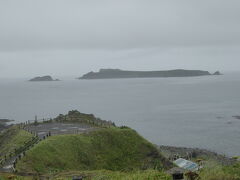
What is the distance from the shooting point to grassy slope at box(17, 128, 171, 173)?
3928 cm

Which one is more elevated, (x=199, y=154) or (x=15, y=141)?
(x=15, y=141)

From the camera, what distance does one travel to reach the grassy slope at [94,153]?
3928cm

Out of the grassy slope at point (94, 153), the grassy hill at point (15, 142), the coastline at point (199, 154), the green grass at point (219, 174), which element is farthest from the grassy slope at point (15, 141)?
the green grass at point (219, 174)

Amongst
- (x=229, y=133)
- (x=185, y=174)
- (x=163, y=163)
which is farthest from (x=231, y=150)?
(x=185, y=174)

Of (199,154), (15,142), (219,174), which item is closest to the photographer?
(219,174)

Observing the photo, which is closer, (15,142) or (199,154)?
(15,142)

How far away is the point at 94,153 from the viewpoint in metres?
45.3

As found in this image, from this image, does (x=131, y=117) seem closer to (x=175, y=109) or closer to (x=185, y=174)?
(x=175, y=109)

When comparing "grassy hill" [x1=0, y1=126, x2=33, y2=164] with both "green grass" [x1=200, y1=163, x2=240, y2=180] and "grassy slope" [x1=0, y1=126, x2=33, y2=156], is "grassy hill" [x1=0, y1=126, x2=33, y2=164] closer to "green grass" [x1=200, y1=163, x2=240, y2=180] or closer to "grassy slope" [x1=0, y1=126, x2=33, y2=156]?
"grassy slope" [x1=0, y1=126, x2=33, y2=156]

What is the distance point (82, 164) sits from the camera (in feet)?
139

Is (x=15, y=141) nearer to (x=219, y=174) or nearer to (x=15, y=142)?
(x=15, y=142)

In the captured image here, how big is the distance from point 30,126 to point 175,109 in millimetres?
100400

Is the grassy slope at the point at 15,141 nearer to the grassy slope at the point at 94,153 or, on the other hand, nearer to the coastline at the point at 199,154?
the grassy slope at the point at 94,153

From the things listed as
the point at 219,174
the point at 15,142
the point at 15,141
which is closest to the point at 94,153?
the point at 15,142
